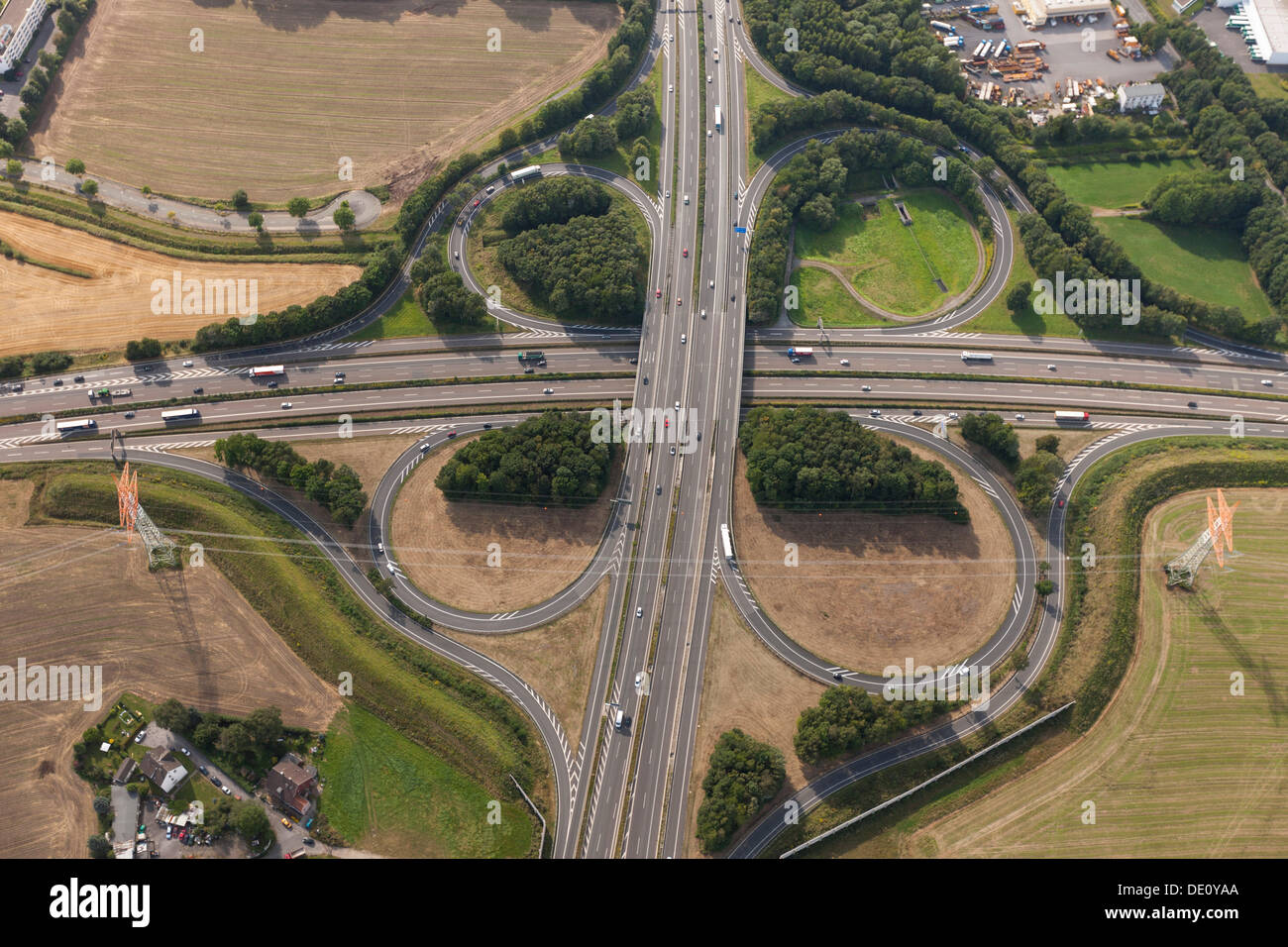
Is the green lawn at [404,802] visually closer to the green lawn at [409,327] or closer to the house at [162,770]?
the house at [162,770]

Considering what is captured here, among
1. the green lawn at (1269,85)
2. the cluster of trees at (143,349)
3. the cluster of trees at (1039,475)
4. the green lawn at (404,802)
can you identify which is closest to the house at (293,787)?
the green lawn at (404,802)

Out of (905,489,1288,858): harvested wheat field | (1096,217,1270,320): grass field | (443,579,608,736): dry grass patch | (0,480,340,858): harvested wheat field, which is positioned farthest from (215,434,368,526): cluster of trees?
(1096,217,1270,320): grass field

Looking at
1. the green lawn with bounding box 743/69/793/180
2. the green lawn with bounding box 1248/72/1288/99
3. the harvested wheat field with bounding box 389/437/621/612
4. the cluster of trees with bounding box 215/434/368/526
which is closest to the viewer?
the harvested wheat field with bounding box 389/437/621/612

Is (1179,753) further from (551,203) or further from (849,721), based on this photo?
(551,203)

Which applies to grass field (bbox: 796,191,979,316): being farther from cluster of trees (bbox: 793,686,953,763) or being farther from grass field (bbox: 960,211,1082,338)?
cluster of trees (bbox: 793,686,953,763)

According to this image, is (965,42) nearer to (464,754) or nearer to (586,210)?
(586,210)

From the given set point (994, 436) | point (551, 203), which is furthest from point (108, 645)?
point (994, 436)

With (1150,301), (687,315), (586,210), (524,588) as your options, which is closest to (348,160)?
(586,210)
